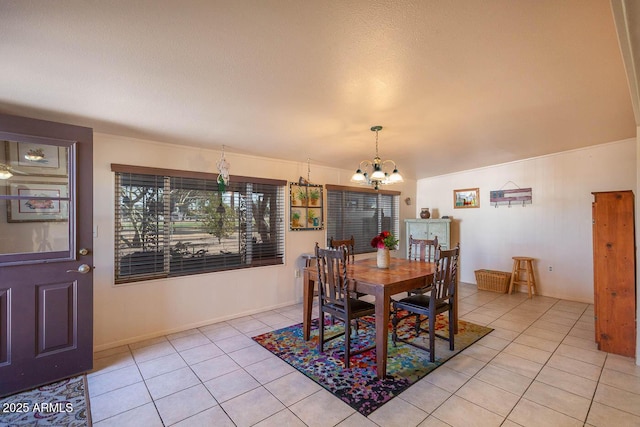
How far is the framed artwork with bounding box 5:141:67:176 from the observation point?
7.92 feet

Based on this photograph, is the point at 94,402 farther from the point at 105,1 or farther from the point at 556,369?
the point at 556,369

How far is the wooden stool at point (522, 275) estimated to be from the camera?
15.5 feet

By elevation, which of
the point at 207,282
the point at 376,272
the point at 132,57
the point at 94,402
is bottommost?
the point at 94,402

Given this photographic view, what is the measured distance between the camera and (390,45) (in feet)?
5.41

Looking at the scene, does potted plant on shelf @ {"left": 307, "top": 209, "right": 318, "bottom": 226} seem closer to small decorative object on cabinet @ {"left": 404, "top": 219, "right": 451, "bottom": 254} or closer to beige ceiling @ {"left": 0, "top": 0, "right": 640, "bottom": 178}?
beige ceiling @ {"left": 0, "top": 0, "right": 640, "bottom": 178}

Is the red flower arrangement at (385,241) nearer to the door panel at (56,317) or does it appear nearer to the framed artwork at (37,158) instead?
the door panel at (56,317)

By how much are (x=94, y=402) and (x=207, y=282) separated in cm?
167

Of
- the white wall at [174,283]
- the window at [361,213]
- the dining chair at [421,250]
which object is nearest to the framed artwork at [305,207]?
the white wall at [174,283]

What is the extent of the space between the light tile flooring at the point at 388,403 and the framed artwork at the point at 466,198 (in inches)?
108

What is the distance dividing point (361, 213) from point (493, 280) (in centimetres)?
256

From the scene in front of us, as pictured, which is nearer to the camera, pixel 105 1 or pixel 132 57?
pixel 105 1

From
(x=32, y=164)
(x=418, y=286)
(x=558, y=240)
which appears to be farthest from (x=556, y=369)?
(x=32, y=164)

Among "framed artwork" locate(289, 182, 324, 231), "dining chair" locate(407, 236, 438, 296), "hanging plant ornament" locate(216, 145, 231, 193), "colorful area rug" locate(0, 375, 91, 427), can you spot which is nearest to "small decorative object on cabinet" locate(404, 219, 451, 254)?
"dining chair" locate(407, 236, 438, 296)

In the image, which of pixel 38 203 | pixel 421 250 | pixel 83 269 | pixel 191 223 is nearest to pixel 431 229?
pixel 421 250
